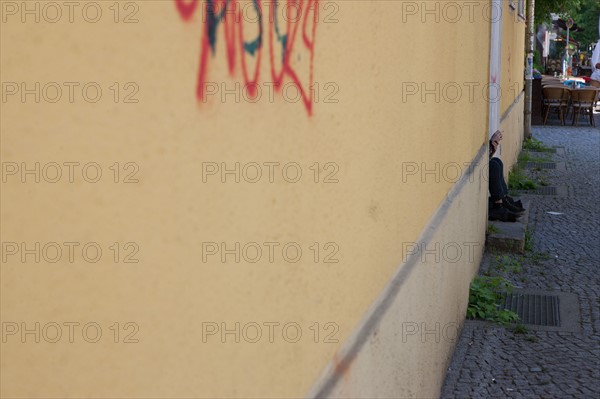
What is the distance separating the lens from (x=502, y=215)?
28.8 ft

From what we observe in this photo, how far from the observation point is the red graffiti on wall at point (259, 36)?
5.48ft

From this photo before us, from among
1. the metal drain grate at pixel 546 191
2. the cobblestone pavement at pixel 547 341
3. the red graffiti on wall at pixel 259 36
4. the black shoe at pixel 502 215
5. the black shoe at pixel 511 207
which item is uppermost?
the red graffiti on wall at pixel 259 36

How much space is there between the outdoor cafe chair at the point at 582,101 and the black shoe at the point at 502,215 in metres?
12.5

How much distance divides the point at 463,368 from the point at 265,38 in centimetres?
351

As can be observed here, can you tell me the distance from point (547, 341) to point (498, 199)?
3380 millimetres

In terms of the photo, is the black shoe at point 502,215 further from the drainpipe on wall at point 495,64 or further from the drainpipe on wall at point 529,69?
the drainpipe on wall at point 529,69

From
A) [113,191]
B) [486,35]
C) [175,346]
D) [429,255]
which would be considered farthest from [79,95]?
[486,35]

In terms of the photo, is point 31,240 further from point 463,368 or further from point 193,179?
point 463,368

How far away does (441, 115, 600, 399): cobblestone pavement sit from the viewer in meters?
4.79

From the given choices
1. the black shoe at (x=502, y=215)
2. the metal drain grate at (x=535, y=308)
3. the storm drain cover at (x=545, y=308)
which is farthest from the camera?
the black shoe at (x=502, y=215)

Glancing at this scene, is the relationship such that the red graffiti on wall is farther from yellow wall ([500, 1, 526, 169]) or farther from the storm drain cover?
yellow wall ([500, 1, 526, 169])

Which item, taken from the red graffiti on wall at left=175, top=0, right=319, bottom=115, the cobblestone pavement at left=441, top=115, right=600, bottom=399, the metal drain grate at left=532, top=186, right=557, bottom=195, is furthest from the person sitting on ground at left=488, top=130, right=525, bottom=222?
the red graffiti on wall at left=175, top=0, right=319, bottom=115

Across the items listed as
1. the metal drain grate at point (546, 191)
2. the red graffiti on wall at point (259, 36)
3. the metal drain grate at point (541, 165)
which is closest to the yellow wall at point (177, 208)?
the red graffiti on wall at point (259, 36)

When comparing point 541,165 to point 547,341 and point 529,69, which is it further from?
point 547,341
